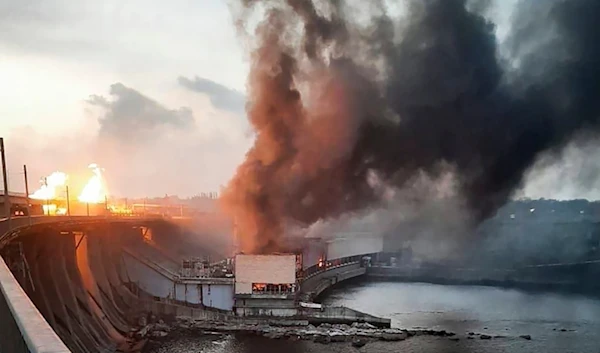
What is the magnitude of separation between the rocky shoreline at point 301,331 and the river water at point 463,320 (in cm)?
76

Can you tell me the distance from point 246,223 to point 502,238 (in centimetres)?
5913

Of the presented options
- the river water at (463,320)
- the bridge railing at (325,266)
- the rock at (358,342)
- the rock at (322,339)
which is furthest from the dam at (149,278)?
the rock at (358,342)

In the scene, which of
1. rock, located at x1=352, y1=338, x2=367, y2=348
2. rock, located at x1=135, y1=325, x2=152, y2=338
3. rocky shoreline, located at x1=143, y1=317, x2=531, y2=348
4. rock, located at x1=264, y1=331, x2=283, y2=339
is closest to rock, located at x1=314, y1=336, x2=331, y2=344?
rocky shoreline, located at x1=143, y1=317, x2=531, y2=348

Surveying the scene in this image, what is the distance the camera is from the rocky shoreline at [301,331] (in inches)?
1475

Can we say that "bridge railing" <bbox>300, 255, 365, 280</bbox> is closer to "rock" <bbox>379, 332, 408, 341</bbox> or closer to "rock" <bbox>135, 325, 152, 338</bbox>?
"rock" <bbox>379, 332, 408, 341</bbox>

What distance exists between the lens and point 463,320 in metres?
45.9

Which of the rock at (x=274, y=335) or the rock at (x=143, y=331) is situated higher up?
the rock at (x=143, y=331)

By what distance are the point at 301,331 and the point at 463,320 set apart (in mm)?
15562

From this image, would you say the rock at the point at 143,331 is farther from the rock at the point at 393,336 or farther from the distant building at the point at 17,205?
the rock at the point at 393,336

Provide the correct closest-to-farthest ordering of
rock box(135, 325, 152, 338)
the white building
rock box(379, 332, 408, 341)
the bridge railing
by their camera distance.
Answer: rock box(135, 325, 152, 338), rock box(379, 332, 408, 341), the white building, the bridge railing

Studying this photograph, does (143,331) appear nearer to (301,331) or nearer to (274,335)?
(274,335)

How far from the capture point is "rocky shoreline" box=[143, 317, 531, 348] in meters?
37.5

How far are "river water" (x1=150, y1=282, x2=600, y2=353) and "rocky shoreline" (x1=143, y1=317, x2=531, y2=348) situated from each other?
0.76 meters

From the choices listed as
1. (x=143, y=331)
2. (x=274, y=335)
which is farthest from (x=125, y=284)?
(x=274, y=335)
